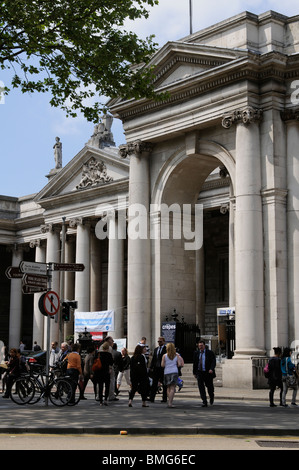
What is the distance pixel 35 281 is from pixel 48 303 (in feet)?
2.34

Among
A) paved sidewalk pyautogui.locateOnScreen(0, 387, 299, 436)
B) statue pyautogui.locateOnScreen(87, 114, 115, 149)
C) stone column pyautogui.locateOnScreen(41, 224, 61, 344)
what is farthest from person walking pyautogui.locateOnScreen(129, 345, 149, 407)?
stone column pyautogui.locateOnScreen(41, 224, 61, 344)

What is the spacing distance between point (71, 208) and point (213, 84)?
2857 centimetres

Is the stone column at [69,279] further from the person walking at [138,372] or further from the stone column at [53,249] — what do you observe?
the person walking at [138,372]

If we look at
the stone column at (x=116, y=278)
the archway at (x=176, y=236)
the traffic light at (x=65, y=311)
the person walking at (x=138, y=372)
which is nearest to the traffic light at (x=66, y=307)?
the traffic light at (x=65, y=311)

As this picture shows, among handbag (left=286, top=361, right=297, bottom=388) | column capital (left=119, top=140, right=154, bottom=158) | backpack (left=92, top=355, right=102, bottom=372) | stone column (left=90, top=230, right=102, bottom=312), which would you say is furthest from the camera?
stone column (left=90, top=230, right=102, bottom=312)

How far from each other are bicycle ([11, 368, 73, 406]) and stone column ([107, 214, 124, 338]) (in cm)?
2865

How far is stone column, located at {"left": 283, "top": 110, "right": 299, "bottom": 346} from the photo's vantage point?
26.9m

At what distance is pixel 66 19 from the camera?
20.2 m

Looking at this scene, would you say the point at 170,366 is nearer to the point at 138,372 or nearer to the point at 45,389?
the point at 138,372

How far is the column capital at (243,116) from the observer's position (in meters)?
27.6

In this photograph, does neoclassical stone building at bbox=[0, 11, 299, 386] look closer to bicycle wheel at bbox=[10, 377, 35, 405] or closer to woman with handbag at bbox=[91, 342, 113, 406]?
woman with handbag at bbox=[91, 342, 113, 406]

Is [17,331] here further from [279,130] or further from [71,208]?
[279,130]

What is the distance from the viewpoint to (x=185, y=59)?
3036cm
